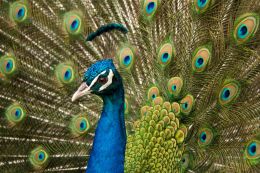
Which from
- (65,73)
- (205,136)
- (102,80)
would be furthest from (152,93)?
(102,80)

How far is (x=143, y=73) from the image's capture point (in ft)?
10.3

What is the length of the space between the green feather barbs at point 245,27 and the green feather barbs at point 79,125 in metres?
0.87

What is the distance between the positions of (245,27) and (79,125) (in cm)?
98

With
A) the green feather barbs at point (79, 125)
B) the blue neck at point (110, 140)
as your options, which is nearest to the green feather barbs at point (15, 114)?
the green feather barbs at point (79, 125)

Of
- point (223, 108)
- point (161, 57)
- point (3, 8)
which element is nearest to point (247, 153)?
point (223, 108)

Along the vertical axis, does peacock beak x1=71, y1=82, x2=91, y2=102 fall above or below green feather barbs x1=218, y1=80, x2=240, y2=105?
below

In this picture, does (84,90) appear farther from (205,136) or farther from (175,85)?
(205,136)

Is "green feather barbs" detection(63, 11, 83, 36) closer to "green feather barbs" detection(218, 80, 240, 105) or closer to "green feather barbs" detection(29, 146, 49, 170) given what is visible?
"green feather barbs" detection(29, 146, 49, 170)

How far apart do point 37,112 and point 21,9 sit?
0.54 m

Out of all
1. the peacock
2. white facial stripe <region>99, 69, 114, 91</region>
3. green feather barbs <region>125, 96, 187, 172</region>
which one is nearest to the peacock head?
white facial stripe <region>99, 69, 114, 91</region>

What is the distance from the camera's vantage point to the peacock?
115 inches

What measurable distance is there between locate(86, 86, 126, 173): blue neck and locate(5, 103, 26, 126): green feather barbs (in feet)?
2.38

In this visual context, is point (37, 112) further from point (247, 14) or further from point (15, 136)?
point (247, 14)

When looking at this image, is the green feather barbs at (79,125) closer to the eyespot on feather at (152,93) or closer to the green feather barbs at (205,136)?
the eyespot on feather at (152,93)
